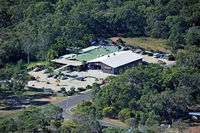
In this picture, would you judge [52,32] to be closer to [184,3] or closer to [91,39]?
[91,39]

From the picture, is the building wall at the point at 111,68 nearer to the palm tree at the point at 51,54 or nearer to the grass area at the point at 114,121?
the palm tree at the point at 51,54

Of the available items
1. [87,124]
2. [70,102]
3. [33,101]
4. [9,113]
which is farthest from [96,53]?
[87,124]

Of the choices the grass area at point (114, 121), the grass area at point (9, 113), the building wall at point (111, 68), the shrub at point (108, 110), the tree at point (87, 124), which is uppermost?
the building wall at point (111, 68)

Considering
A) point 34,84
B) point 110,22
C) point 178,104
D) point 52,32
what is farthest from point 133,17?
point 178,104

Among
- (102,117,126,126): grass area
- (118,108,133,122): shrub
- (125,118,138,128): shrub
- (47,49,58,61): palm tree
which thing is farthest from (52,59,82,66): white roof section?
(125,118,138,128): shrub

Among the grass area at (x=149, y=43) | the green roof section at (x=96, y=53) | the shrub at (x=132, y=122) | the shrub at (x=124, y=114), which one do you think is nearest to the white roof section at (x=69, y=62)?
the green roof section at (x=96, y=53)

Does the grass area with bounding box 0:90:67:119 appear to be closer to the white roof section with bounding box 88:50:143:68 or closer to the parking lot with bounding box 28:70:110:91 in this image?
the parking lot with bounding box 28:70:110:91
